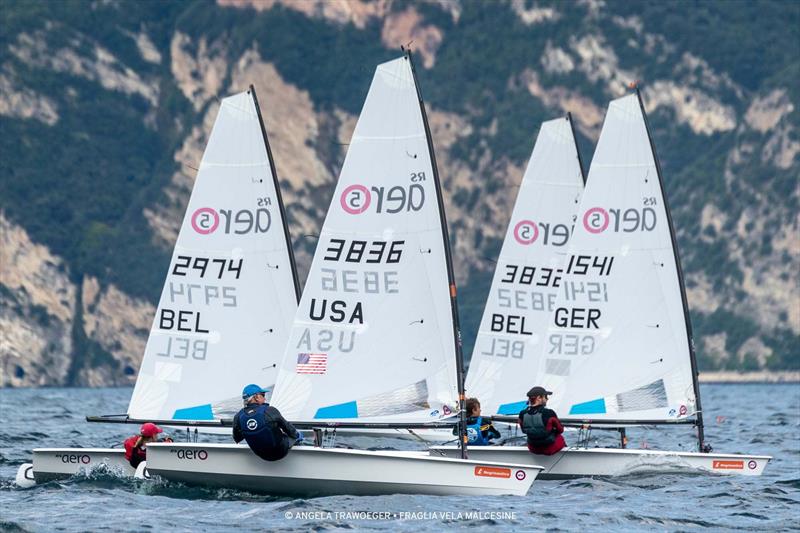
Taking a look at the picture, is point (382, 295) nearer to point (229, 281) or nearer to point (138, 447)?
point (229, 281)

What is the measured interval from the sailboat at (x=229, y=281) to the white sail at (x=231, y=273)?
0.02 meters

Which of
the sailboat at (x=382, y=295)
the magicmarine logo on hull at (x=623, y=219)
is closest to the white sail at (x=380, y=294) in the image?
the sailboat at (x=382, y=295)

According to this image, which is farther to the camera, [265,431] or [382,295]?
[382,295]

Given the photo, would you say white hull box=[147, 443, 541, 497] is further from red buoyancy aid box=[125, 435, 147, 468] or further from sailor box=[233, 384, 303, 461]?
red buoyancy aid box=[125, 435, 147, 468]

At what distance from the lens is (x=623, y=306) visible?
2819cm

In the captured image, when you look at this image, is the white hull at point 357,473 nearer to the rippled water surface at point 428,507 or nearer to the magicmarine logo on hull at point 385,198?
the rippled water surface at point 428,507

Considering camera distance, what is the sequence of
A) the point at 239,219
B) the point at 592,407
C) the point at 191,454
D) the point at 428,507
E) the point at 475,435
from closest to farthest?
1. the point at 428,507
2. the point at 191,454
3. the point at 475,435
4. the point at 239,219
5. the point at 592,407

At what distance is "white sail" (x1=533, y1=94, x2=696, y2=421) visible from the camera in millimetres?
27781

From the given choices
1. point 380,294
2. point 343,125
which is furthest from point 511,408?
point 343,125

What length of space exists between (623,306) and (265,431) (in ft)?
28.6

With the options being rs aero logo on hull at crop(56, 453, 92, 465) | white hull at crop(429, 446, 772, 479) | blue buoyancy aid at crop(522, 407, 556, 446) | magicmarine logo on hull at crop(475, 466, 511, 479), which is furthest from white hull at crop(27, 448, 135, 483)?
blue buoyancy aid at crop(522, 407, 556, 446)

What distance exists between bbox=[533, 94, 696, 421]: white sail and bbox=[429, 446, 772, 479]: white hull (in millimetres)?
1901

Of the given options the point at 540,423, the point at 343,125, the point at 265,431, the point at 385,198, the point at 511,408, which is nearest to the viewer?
the point at 265,431

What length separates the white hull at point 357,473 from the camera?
22141 mm
